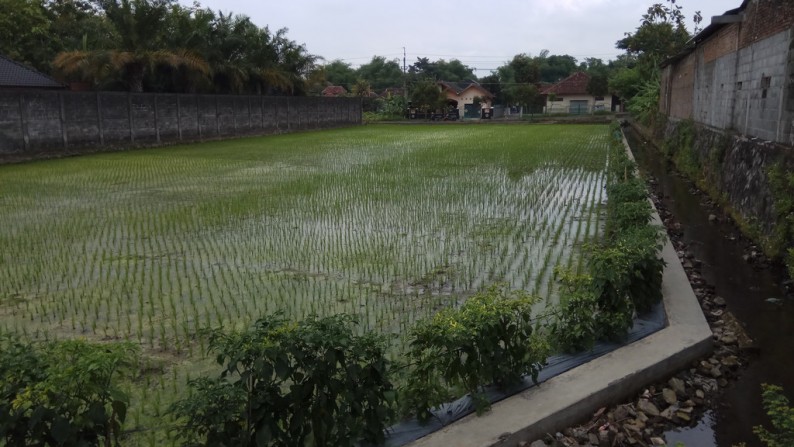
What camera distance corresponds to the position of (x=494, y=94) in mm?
64938

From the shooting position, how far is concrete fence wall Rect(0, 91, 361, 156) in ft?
62.5

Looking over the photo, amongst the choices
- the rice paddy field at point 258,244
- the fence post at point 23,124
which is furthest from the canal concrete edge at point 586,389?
the fence post at point 23,124

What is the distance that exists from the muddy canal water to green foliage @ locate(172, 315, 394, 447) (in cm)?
207

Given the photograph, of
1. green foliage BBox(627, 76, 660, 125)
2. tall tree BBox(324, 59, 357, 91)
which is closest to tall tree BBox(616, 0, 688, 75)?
green foliage BBox(627, 76, 660, 125)

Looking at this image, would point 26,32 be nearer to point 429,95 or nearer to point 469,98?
point 429,95

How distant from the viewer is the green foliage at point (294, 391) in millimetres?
2854

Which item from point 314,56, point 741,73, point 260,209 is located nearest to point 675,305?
point 260,209

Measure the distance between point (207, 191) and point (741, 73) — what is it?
11.5m

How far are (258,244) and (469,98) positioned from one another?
179 ft

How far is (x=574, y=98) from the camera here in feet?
181

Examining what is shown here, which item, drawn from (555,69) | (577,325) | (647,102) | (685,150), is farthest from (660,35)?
(555,69)

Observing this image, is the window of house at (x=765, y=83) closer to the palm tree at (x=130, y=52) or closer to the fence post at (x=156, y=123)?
the fence post at (x=156, y=123)

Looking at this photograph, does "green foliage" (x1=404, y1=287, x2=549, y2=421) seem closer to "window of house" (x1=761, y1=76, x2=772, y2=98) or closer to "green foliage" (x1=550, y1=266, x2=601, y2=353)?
"green foliage" (x1=550, y1=266, x2=601, y2=353)

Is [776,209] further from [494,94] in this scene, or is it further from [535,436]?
[494,94]
